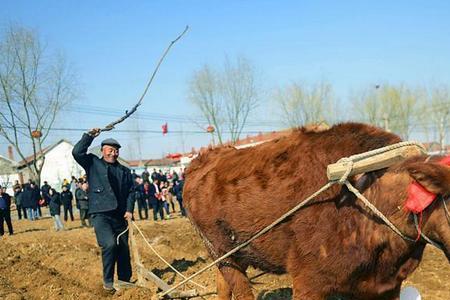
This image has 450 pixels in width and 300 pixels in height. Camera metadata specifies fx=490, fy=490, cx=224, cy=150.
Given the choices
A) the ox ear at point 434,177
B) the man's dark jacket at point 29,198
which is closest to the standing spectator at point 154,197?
the man's dark jacket at point 29,198

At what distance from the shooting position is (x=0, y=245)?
41.4ft

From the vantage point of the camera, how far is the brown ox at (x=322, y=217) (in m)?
3.53

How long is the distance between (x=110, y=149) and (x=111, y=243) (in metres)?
1.32

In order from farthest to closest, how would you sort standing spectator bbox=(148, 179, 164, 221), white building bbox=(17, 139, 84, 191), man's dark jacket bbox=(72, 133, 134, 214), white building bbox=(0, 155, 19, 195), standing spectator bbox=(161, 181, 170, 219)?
white building bbox=(17, 139, 84, 191) → white building bbox=(0, 155, 19, 195) → standing spectator bbox=(161, 181, 170, 219) → standing spectator bbox=(148, 179, 164, 221) → man's dark jacket bbox=(72, 133, 134, 214)

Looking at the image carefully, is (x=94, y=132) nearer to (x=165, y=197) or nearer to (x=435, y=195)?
(x=435, y=195)

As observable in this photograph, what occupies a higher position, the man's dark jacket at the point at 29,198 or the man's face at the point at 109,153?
the man's face at the point at 109,153

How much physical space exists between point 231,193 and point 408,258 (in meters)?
1.65

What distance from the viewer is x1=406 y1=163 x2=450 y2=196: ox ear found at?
127 inches

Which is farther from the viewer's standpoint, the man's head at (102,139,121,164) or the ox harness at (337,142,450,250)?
the man's head at (102,139,121,164)

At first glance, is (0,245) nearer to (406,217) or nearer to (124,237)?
(124,237)

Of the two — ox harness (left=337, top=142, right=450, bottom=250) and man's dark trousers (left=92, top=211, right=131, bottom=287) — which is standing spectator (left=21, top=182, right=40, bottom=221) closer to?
man's dark trousers (left=92, top=211, right=131, bottom=287)

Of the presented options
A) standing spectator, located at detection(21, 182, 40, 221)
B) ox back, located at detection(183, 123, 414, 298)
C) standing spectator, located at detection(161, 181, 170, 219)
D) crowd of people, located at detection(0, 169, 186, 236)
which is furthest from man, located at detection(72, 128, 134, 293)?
standing spectator, located at detection(21, 182, 40, 221)

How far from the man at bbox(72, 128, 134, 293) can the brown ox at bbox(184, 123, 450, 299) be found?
236 centimetres

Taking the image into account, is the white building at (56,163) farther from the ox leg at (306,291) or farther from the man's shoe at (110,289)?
the ox leg at (306,291)
